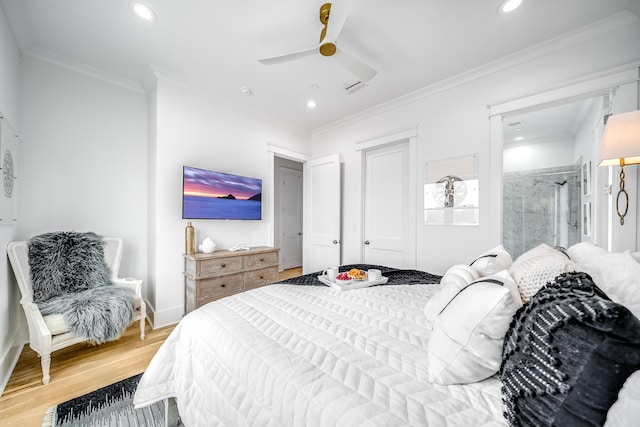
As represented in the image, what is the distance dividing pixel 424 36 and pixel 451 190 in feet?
5.14

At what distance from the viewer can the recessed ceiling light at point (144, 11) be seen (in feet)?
6.01

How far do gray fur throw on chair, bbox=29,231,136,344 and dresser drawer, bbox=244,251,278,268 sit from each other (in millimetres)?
1157

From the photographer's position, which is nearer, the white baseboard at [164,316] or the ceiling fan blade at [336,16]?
the ceiling fan blade at [336,16]

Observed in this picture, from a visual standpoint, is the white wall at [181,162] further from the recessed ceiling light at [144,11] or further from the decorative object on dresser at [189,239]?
the recessed ceiling light at [144,11]

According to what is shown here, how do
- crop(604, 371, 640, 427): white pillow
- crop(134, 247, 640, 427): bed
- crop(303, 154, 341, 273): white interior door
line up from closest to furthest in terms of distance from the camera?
crop(604, 371, 640, 427): white pillow < crop(134, 247, 640, 427): bed < crop(303, 154, 341, 273): white interior door

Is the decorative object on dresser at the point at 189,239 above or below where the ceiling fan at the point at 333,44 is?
below

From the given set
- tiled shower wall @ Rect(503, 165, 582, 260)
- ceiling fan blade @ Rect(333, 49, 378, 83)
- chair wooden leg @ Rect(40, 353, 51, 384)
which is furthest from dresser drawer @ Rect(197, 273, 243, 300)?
tiled shower wall @ Rect(503, 165, 582, 260)

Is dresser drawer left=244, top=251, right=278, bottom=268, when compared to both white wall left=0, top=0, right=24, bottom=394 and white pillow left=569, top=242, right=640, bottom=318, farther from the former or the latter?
white pillow left=569, top=242, right=640, bottom=318

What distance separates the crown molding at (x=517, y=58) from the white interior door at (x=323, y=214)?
1.01 meters

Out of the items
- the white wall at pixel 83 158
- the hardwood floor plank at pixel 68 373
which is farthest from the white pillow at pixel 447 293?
the white wall at pixel 83 158

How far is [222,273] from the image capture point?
2.75 metres

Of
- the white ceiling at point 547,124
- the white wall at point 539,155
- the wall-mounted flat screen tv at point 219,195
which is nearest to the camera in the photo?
the wall-mounted flat screen tv at point 219,195

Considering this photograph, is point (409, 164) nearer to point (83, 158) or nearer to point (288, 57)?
point (288, 57)

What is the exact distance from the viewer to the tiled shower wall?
3.88 m
